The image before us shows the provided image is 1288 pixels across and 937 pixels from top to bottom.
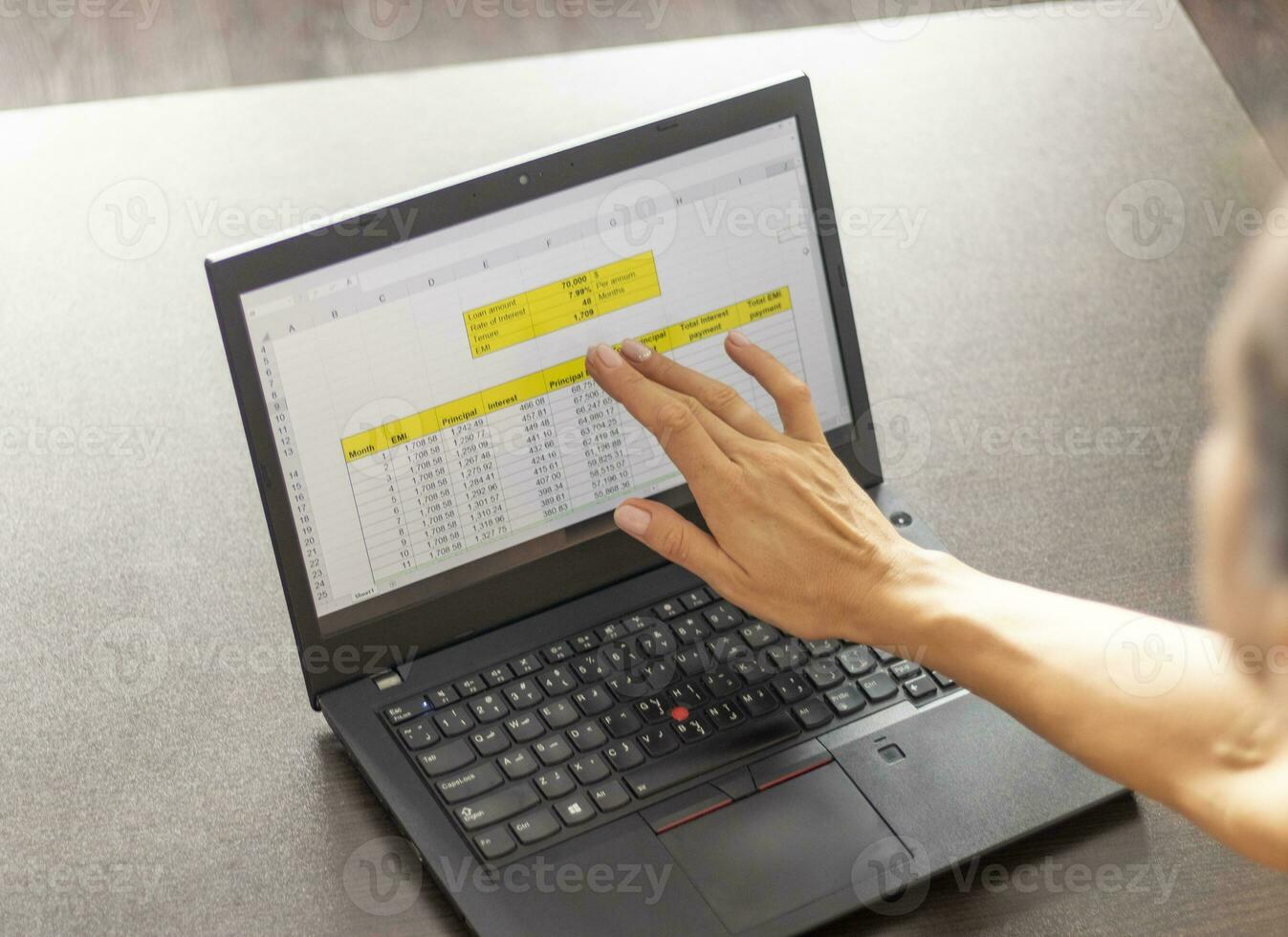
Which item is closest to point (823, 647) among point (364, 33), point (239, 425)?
point (239, 425)

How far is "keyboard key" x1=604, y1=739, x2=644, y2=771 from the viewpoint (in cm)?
82

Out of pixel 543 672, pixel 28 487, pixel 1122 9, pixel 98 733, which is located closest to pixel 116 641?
pixel 98 733

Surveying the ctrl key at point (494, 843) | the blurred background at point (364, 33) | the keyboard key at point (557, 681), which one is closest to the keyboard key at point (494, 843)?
the ctrl key at point (494, 843)

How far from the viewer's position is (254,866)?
0.81m

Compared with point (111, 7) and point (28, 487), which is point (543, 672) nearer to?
point (28, 487)

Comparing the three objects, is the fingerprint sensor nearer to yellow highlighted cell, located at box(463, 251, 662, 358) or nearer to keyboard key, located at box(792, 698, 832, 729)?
keyboard key, located at box(792, 698, 832, 729)

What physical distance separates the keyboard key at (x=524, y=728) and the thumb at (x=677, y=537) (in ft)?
0.43

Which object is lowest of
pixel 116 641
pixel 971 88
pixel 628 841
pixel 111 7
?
pixel 628 841

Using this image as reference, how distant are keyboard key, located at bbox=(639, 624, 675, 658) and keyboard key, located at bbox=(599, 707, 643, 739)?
5cm

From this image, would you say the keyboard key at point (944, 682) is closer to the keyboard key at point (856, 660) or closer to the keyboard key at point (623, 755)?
the keyboard key at point (856, 660)

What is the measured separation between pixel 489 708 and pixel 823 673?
21cm

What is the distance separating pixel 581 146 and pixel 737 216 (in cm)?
12

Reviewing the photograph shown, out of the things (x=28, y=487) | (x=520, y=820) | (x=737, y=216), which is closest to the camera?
(x=520, y=820)

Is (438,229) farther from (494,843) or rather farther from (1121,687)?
(1121,687)
